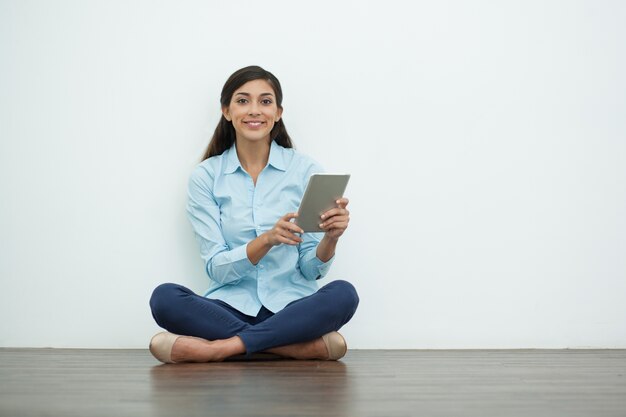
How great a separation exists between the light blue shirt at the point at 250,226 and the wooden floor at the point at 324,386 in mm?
340

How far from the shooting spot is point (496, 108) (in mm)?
3377

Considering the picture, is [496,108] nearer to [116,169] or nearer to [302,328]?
[302,328]

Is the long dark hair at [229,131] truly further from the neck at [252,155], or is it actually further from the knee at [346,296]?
the knee at [346,296]

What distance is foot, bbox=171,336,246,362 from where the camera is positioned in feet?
9.03

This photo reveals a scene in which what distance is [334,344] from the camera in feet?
9.39

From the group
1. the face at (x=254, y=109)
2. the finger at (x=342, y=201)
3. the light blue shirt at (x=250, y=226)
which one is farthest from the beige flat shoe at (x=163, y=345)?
the face at (x=254, y=109)

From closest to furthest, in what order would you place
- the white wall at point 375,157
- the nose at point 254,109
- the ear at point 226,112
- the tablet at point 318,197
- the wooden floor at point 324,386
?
the wooden floor at point 324,386
the tablet at point 318,197
the nose at point 254,109
the ear at point 226,112
the white wall at point 375,157

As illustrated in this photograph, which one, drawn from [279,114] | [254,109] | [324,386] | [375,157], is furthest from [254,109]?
[324,386]

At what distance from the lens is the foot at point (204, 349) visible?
2752mm

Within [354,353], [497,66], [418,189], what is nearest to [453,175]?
[418,189]

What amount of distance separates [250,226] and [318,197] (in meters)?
0.49

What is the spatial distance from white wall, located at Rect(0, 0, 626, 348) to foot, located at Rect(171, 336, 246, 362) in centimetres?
59

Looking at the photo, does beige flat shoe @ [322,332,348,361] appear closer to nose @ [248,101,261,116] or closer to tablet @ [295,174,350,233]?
tablet @ [295,174,350,233]

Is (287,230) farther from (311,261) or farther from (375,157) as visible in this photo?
(375,157)
